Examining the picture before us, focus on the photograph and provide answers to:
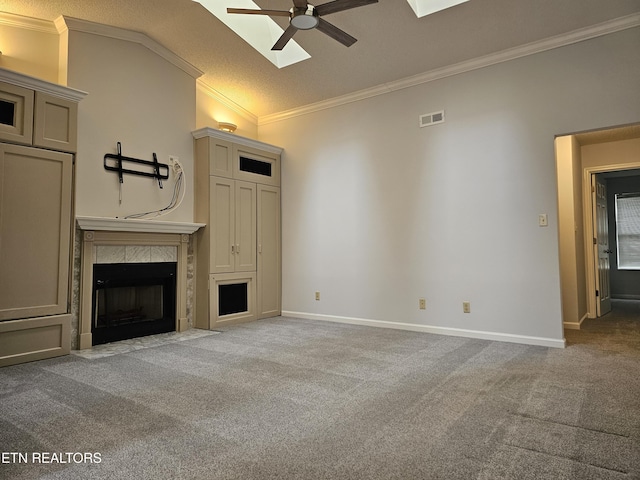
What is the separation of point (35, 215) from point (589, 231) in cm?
698

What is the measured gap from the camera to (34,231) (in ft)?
11.8

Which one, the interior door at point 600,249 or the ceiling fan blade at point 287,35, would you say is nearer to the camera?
the ceiling fan blade at point 287,35

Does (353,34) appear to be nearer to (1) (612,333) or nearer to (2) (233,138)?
(2) (233,138)

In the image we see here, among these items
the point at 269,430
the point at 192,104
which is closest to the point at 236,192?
the point at 192,104

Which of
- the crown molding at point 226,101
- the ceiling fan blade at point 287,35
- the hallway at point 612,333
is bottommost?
the hallway at point 612,333

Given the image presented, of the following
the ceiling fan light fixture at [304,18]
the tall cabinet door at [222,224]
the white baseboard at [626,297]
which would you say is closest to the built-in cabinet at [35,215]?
the tall cabinet door at [222,224]

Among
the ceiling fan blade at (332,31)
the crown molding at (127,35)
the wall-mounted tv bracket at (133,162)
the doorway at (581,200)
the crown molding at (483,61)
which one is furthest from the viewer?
the doorway at (581,200)

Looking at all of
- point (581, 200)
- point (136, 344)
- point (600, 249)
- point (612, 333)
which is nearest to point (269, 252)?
point (136, 344)

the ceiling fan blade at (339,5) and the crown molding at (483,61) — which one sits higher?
the crown molding at (483,61)

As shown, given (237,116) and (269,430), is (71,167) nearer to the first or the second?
(237,116)

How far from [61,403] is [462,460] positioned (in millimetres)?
2452

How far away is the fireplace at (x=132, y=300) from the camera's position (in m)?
4.20

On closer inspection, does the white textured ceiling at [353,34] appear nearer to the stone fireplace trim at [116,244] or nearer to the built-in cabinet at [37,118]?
the built-in cabinet at [37,118]

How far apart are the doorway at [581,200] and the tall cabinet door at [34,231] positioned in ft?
18.6
